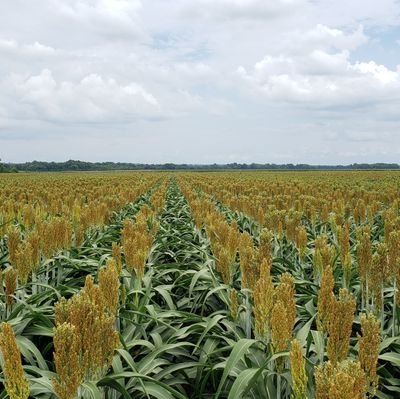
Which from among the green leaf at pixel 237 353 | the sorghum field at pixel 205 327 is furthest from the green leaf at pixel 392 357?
the green leaf at pixel 237 353

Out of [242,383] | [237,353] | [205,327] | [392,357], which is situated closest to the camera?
[242,383]

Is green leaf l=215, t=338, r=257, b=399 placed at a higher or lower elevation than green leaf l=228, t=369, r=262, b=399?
higher

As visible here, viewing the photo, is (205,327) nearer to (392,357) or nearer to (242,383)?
(242,383)

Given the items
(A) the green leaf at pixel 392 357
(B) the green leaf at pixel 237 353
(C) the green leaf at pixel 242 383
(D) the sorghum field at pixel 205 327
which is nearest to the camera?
(D) the sorghum field at pixel 205 327

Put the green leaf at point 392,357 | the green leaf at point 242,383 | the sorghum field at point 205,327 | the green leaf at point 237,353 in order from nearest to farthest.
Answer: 1. the sorghum field at point 205,327
2. the green leaf at point 242,383
3. the green leaf at point 237,353
4. the green leaf at point 392,357

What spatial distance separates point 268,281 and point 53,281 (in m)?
3.26

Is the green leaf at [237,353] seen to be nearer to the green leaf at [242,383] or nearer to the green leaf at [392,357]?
the green leaf at [242,383]

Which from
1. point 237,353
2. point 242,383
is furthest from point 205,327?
point 242,383

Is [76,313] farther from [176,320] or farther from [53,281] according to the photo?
[53,281]

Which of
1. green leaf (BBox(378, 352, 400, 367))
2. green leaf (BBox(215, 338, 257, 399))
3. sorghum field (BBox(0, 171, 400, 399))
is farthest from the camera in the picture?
green leaf (BBox(378, 352, 400, 367))

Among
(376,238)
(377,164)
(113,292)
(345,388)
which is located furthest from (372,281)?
(377,164)

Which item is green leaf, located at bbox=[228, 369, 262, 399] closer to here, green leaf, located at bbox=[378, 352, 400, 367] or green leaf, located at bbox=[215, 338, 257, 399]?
green leaf, located at bbox=[215, 338, 257, 399]

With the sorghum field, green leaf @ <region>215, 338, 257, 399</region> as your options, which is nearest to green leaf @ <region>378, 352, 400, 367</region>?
the sorghum field

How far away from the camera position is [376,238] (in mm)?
6930
